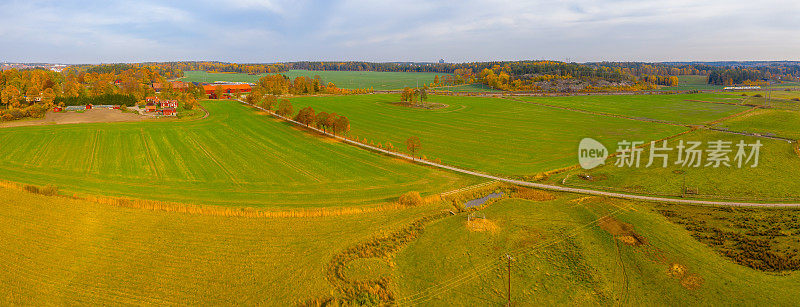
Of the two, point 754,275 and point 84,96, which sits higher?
point 84,96

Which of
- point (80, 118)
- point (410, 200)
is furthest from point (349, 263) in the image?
point (80, 118)

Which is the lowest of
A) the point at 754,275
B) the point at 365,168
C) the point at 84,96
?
the point at 754,275

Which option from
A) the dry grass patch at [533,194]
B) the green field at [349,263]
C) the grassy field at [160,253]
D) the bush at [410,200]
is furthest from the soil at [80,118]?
the dry grass patch at [533,194]

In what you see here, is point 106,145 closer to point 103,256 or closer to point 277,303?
point 103,256

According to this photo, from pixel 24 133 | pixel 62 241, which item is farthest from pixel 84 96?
pixel 62 241

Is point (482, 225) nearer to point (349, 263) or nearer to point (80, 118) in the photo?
point (349, 263)

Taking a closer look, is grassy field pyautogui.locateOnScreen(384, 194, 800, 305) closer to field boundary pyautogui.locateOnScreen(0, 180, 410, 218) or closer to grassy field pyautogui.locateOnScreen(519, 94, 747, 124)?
field boundary pyautogui.locateOnScreen(0, 180, 410, 218)

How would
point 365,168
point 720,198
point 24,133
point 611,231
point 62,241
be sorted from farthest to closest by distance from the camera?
1. point 24,133
2. point 365,168
3. point 720,198
4. point 611,231
5. point 62,241
